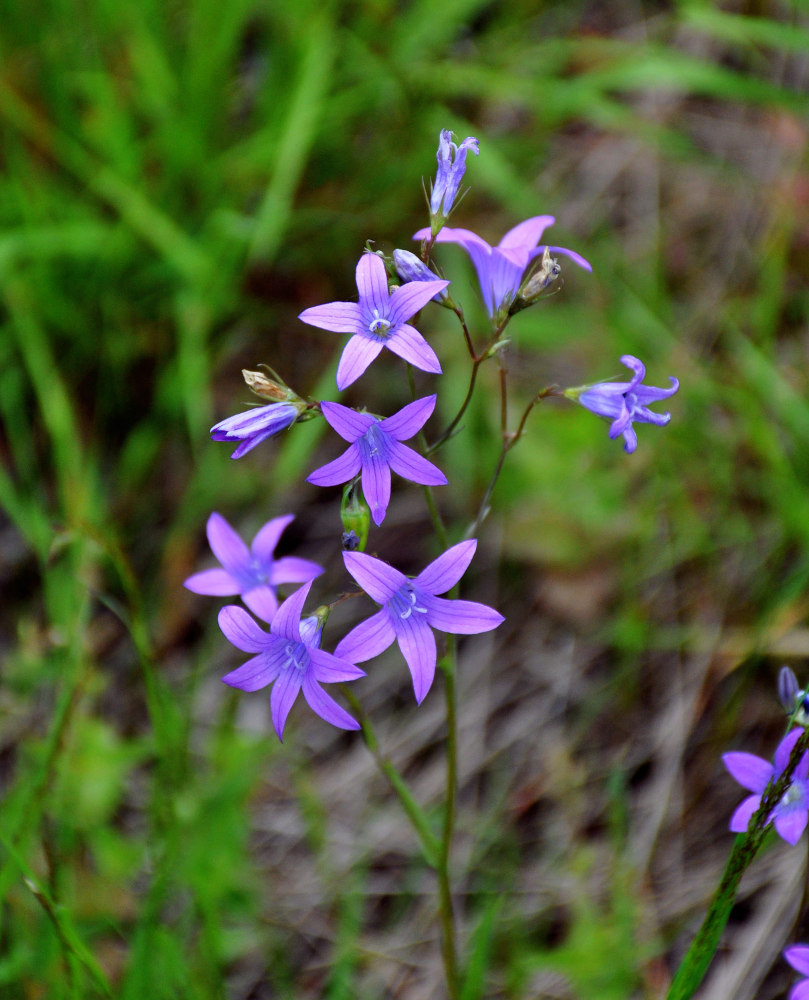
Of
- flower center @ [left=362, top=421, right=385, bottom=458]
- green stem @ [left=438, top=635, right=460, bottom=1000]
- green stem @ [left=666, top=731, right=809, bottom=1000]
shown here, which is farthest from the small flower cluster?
green stem @ [left=666, top=731, right=809, bottom=1000]

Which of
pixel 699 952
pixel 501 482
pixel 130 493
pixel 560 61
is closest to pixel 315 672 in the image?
pixel 699 952

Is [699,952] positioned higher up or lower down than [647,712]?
higher up

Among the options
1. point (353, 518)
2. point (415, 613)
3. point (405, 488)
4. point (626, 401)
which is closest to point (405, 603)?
point (415, 613)

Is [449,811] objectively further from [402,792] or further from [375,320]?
[375,320]

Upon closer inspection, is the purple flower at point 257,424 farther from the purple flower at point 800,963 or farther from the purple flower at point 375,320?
the purple flower at point 800,963

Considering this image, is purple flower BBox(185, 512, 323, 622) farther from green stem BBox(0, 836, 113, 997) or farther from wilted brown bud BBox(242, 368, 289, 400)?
green stem BBox(0, 836, 113, 997)

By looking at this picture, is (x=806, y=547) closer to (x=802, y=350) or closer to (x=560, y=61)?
(x=802, y=350)
